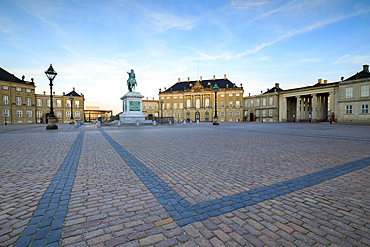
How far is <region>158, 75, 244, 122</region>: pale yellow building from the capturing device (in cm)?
6347

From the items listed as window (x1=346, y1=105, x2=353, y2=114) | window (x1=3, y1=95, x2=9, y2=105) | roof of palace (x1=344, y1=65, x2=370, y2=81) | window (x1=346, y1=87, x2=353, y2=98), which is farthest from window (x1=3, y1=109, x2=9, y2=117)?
roof of palace (x1=344, y1=65, x2=370, y2=81)

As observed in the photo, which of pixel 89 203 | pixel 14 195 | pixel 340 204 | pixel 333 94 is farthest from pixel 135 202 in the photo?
pixel 333 94

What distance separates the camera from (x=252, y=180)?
4.05 meters

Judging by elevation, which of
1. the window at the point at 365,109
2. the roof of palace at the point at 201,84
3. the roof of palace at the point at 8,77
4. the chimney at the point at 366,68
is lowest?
the window at the point at 365,109

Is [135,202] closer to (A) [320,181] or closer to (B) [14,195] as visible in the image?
(B) [14,195]

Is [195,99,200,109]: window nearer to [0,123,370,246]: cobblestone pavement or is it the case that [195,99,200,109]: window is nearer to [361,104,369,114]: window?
[361,104,369,114]: window

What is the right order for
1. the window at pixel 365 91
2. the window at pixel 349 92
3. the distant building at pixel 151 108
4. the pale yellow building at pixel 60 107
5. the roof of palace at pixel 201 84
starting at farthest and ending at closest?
1. the distant building at pixel 151 108
2. the roof of palace at pixel 201 84
3. the pale yellow building at pixel 60 107
4. the window at pixel 349 92
5. the window at pixel 365 91

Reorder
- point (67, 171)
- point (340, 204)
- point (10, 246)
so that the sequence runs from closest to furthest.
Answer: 1. point (10, 246)
2. point (340, 204)
3. point (67, 171)

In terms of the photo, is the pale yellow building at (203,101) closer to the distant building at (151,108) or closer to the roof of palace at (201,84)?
the roof of palace at (201,84)

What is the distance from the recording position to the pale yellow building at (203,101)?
63.5m

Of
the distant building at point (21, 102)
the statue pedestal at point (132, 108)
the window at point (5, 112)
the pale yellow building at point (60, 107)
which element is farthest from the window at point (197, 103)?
the window at point (5, 112)

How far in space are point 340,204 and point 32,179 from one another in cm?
607

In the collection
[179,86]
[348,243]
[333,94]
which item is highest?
[179,86]

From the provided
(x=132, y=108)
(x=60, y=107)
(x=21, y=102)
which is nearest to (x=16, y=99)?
(x=21, y=102)
